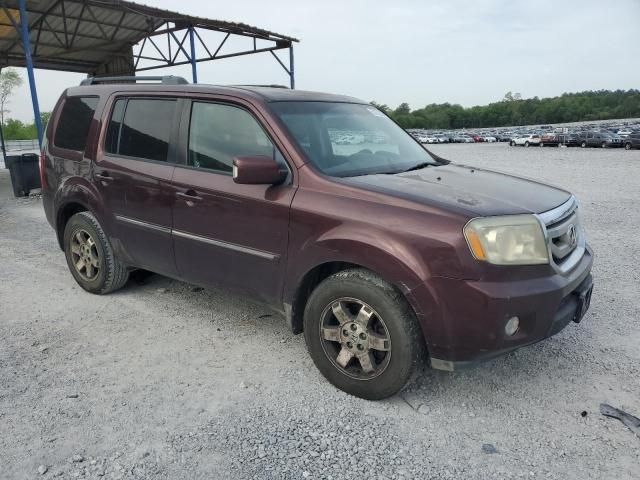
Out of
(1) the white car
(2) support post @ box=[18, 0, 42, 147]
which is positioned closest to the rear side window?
(2) support post @ box=[18, 0, 42, 147]

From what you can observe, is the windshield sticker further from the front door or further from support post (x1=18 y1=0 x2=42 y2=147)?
support post (x1=18 y1=0 x2=42 y2=147)

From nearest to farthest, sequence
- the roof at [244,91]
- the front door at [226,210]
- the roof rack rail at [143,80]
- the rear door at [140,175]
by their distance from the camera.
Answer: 1. the front door at [226,210]
2. the roof at [244,91]
3. the rear door at [140,175]
4. the roof rack rail at [143,80]

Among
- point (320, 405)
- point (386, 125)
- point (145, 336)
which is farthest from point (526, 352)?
point (145, 336)

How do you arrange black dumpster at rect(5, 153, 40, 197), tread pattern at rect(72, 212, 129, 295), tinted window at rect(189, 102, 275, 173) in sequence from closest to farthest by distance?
1. tinted window at rect(189, 102, 275, 173)
2. tread pattern at rect(72, 212, 129, 295)
3. black dumpster at rect(5, 153, 40, 197)

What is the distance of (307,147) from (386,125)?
1153mm

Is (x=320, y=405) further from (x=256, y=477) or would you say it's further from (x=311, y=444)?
(x=256, y=477)

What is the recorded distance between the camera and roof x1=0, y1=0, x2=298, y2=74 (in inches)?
538

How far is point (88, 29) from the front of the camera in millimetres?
17016

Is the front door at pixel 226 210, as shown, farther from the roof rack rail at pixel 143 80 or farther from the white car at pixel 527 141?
the white car at pixel 527 141

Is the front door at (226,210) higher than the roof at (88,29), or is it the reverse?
the roof at (88,29)

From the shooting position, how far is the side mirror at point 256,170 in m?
2.95

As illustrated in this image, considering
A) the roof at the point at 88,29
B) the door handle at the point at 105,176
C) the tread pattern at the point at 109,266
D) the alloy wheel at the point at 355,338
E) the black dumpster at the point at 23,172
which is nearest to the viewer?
the alloy wheel at the point at 355,338

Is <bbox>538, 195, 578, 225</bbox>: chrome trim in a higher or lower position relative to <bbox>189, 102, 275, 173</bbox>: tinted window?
lower

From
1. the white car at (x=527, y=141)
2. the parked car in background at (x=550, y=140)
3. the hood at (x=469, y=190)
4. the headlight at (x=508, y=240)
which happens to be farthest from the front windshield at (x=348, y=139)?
the white car at (x=527, y=141)
